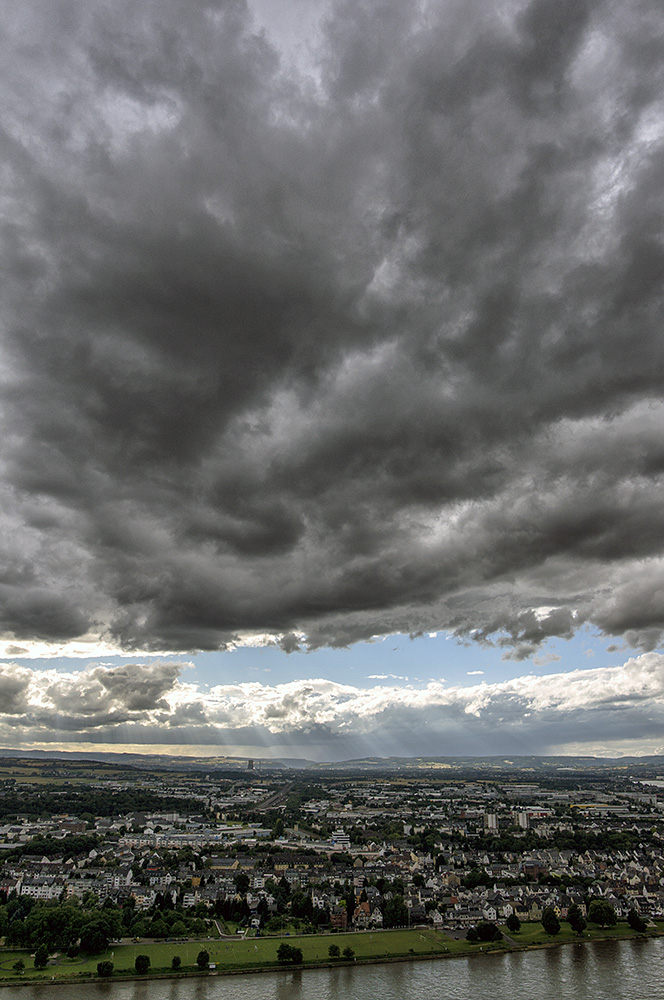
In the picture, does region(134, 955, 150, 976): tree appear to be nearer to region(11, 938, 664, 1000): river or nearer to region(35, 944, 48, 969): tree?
region(11, 938, 664, 1000): river

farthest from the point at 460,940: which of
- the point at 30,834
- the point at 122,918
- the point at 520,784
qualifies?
the point at 520,784

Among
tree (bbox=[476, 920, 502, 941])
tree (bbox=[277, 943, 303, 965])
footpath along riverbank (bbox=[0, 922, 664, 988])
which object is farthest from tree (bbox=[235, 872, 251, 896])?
tree (bbox=[476, 920, 502, 941])

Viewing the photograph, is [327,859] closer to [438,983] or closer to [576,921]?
[576,921]

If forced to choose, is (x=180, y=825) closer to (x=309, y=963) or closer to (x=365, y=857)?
(x=365, y=857)

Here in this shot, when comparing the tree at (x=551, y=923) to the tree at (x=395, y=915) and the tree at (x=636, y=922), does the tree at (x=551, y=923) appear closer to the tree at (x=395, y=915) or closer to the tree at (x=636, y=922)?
the tree at (x=636, y=922)

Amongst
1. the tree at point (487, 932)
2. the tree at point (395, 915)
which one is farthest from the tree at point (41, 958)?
the tree at point (487, 932)
